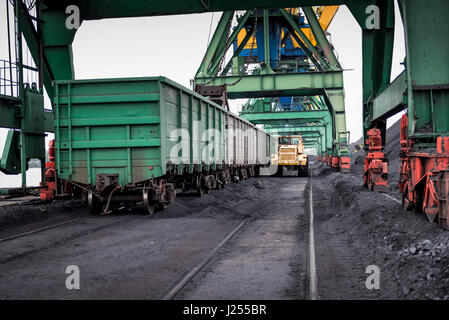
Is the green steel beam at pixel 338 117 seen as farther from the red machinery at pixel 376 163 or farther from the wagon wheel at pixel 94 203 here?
the wagon wheel at pixel 94 203

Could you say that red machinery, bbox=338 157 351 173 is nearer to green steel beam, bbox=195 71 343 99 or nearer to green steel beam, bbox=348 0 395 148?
green steel beam, bbox=195 71 343 99

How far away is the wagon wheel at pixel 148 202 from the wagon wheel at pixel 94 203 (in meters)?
1.27

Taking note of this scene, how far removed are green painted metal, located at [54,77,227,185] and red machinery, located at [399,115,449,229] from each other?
17.6 ft

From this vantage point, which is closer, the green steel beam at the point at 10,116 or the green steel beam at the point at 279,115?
the green steel beam at the point at 10,116

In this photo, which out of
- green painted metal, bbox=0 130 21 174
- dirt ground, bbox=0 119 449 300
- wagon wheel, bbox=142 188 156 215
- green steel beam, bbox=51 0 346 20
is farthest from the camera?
green steel beam, bbox=51 0 346 20

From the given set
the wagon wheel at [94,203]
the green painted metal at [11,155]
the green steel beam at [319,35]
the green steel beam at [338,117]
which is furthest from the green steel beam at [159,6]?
the green steel beam at [338,117]

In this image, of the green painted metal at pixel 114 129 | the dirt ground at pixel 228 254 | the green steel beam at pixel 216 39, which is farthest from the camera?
the green steel beam at pixel 216 39

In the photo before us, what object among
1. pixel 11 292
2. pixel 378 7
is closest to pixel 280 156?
pixel 378 7

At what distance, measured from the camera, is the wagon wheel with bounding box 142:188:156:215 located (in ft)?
34.3

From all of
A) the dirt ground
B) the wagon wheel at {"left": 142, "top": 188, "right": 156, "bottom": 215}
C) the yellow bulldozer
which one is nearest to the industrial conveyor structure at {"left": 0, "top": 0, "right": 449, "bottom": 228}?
the dirt ground

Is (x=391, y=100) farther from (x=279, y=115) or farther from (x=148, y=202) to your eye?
(x=279, y=115)

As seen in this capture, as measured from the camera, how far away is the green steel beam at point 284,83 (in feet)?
80.9

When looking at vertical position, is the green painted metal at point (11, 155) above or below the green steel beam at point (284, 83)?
below

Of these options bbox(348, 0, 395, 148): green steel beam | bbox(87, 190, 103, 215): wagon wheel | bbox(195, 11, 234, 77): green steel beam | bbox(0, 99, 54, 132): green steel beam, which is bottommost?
bbox(87, 190, 103, 215): wagon wheel
